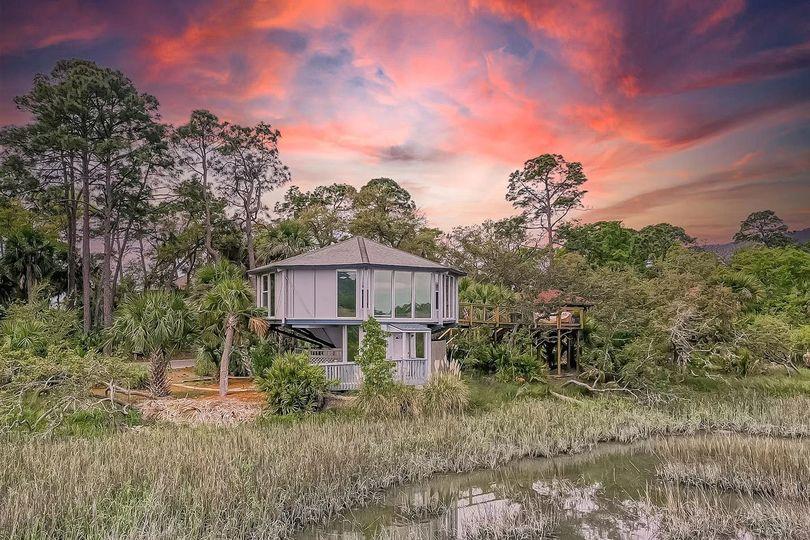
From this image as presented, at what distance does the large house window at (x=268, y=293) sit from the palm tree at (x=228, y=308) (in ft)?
9.66

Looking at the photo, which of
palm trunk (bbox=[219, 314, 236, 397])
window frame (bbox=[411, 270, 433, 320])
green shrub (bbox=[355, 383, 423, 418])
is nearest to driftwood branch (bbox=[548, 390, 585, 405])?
window frame (bbox=[411, 270, 433, 320])

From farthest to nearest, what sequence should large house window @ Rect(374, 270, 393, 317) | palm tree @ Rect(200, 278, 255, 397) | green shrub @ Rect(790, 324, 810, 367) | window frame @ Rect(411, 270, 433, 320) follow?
green shrub @ Rect(790, 324, 810, 367)
window frame @ Rect(411, 270, 433, 320)
large house window @ Rect(374, 270, 393, 317)
palm tree @ Rect(200, 278, 255, 397)

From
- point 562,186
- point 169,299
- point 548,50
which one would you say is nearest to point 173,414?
point 169,299

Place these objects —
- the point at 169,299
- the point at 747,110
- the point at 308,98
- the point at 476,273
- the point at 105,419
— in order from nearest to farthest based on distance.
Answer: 1. the point at 105,419
2. the point at 169,299
3. the point at 747,110
4. the point at 308,98
5. the point at 476,273

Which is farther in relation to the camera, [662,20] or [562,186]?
[562,186]

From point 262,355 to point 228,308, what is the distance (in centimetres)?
321

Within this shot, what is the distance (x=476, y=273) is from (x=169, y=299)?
736 inches

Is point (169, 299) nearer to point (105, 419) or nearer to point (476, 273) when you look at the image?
point (105, 419)

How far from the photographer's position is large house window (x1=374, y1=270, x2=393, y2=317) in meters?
20.6

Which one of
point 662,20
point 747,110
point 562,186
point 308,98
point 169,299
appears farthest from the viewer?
point 562,186

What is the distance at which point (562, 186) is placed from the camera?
41844 mm

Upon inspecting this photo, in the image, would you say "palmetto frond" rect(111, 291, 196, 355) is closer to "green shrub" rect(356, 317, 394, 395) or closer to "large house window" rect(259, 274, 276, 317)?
"large house window" rect(259, 274, 276, 317)

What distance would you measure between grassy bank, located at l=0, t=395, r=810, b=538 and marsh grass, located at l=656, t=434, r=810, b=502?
1993 mm

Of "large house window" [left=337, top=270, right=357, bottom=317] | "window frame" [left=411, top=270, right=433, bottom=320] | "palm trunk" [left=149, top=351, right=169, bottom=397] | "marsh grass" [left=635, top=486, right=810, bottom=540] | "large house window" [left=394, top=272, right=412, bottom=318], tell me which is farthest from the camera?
"window frame" [left=411, top=270, right=433, bottom=320]
